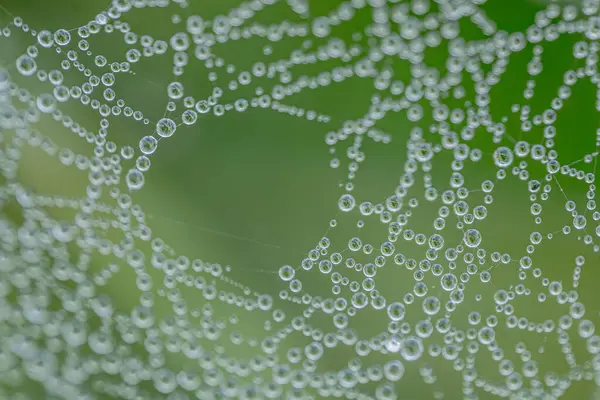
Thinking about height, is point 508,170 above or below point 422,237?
above

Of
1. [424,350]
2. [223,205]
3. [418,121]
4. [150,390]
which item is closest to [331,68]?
[418,121]

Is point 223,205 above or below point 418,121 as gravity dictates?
below

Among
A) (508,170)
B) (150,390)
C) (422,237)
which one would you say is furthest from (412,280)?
(150,390)

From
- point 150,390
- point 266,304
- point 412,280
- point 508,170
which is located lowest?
point 150,390

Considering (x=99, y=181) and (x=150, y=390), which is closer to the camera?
(x=99, y=181)

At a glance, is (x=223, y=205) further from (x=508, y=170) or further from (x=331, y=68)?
(x=508, y=170)

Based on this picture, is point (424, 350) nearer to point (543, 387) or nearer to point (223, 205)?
point (543, 387)
